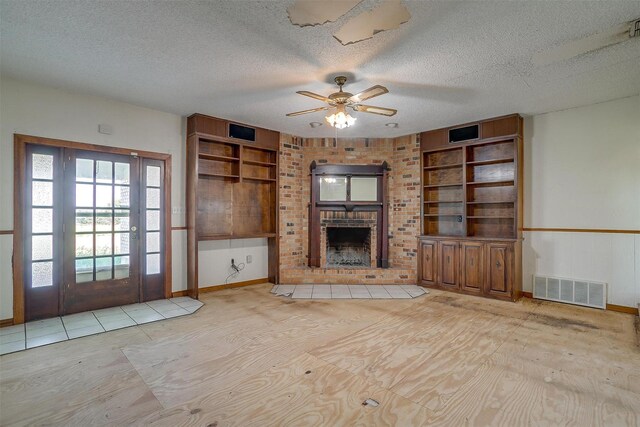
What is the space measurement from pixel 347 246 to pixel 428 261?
1.40m

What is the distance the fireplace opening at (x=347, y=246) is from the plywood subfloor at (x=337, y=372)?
6.51ft

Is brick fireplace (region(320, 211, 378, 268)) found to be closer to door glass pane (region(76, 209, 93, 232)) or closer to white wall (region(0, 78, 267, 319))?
white wall (region(0, 78, 267, 319))

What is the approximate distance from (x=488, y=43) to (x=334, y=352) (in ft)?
9.24

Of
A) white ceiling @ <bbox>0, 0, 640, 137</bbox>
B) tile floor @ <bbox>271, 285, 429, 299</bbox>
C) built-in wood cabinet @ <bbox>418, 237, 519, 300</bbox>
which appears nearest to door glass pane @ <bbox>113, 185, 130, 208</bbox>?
white ceiling @ <bbox>0, 0, 640, 137</bbox>

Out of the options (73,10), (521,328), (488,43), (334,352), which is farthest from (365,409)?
(73,10)

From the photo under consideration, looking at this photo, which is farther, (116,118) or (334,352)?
(116,118)

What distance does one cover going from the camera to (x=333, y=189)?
213 inches

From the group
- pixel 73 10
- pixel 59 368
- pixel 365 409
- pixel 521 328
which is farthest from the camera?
pixel 521 328

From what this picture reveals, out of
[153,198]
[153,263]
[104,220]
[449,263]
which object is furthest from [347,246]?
[104,220]

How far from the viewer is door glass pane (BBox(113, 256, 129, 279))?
3.84m

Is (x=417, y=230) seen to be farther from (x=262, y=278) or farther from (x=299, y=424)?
(x=299, y=424)

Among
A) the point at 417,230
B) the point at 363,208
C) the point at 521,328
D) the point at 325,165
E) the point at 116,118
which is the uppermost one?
the point at 116,118

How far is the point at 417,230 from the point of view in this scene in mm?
5156

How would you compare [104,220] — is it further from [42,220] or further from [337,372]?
[337,372]
